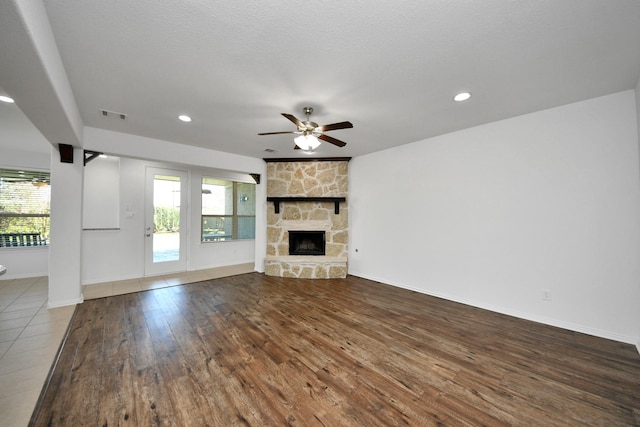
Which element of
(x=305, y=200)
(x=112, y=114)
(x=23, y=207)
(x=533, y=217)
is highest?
(x=112, y=114)

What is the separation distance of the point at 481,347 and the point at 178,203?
5726 millimetres

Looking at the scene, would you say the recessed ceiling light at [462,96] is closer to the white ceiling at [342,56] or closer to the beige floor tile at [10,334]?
the white ceiling at [342,56]

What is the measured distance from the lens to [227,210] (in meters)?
5.96

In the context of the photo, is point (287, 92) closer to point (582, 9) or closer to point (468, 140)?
point (582, 9)

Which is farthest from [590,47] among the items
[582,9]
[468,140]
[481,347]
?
[481,347]

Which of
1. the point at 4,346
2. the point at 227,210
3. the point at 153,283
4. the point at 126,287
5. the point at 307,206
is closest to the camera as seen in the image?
the point at 4,346

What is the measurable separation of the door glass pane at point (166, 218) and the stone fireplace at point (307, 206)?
6.56ft

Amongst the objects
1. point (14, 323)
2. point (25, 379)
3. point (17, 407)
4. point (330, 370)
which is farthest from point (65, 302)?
point (330, 370)

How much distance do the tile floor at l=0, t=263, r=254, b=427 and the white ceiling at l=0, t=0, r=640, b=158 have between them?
258 cm

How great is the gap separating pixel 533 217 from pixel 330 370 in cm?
309

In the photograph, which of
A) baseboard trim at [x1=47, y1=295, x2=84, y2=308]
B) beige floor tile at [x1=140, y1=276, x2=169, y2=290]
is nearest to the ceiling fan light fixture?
beige floor tile at [x1=140, y1=276, x2=169, y2=290]

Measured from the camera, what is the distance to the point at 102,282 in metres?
4.36

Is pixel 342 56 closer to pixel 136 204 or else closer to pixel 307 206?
pixel 307 206

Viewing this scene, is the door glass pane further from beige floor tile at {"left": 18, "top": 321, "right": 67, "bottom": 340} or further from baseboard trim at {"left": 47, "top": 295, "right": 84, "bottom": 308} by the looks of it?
beige floor tile at {"left": 18, "top": 321, "right": 67, "bottom": 340}
